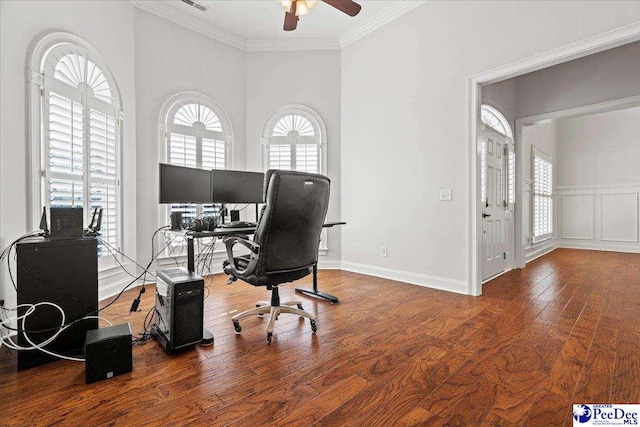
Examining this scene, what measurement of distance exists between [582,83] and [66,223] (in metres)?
6.03

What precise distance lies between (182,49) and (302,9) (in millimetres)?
2341

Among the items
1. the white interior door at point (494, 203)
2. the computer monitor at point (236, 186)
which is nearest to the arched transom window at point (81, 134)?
the computer monitor at point (236, 186)

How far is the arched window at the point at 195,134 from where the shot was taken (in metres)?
4.02

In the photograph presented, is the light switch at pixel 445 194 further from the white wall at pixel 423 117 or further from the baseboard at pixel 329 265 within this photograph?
the baseboard at pixel 329 265

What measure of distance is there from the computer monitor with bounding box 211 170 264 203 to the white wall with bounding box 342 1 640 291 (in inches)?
68.0

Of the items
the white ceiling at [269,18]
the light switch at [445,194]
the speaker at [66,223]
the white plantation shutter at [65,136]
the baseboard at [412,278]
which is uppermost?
the white ceiling at [269,18]

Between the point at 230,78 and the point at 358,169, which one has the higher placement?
the point at 230,78

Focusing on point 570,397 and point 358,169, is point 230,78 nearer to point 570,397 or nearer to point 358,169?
point 358,169

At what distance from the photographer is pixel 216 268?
4430 millimetres

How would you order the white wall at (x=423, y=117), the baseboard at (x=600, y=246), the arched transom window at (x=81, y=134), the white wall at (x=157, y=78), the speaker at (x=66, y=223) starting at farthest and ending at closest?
the baseboard at (x=600, y=246) → the white wall at (x=157, y=78) → the white wall at (x=423, y=117) → the arched transom window at (x=81, y=134) → the speaker at (x=66, y=223)

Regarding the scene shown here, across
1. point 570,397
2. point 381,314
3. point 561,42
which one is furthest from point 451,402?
point 561,42

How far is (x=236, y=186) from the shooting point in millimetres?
3215

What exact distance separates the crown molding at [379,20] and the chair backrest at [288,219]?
3066 mm

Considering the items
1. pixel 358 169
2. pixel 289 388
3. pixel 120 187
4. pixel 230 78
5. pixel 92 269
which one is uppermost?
pixel 230 78
